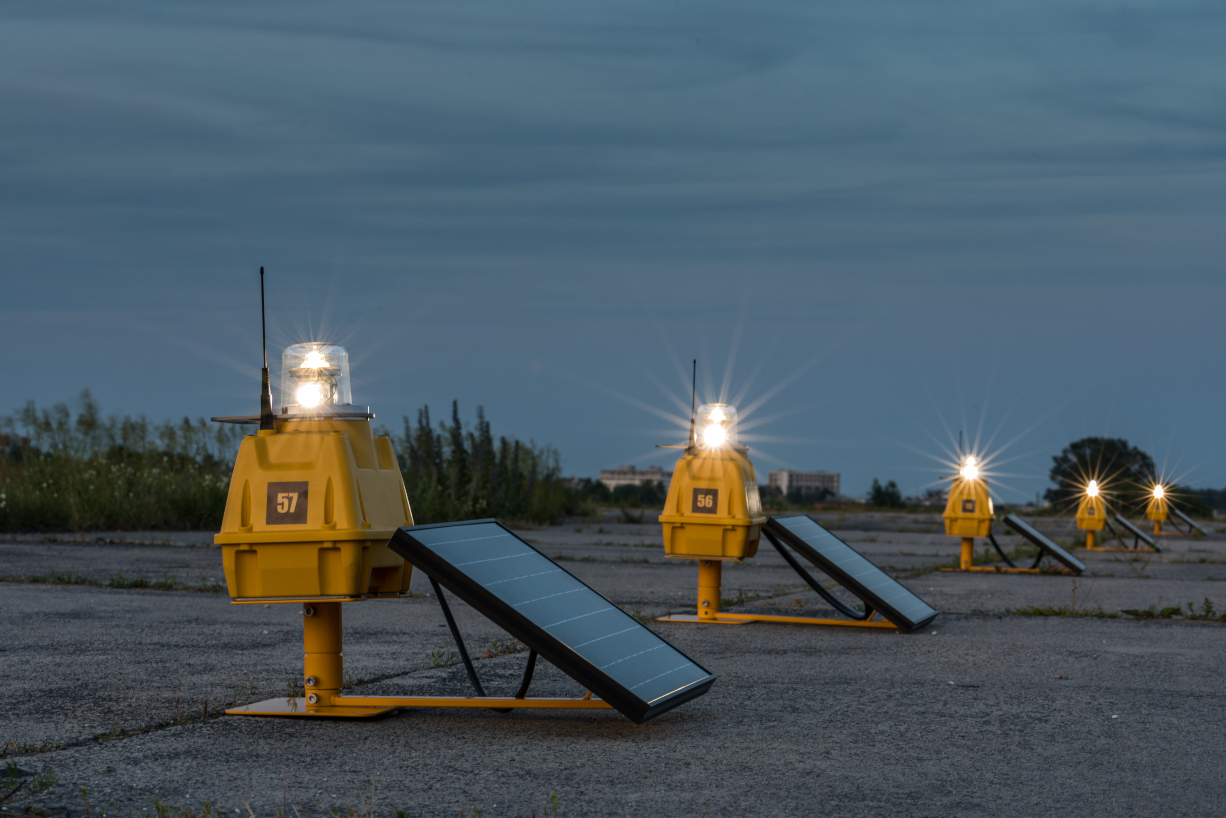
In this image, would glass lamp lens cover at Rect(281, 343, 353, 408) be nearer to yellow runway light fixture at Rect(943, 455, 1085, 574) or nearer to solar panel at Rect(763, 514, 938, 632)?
solar panel at Rect(763, 514, 938, 632)

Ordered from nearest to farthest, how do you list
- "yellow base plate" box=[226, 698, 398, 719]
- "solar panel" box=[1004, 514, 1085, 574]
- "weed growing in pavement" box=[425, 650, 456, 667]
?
"yellow base plate" box=[226, 698, 398, 719] → "weed growing in pavement" box=[425, 650, 456, 667] → "solar panel" box=[1004, 514, 1085, 574]

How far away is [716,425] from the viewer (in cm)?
843

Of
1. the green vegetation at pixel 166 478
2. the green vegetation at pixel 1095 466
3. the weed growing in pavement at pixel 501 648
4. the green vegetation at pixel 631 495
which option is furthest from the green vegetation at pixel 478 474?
the green vegetation at pixel 1095 466

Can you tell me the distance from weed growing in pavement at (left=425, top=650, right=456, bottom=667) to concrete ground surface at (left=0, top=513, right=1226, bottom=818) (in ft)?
0.46

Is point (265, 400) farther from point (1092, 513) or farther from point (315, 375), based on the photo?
point (1092, 513)

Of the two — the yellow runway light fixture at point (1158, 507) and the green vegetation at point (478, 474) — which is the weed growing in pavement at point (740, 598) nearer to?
the green vegetation at point (478, 474)

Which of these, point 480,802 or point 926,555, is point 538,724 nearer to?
point 480,802

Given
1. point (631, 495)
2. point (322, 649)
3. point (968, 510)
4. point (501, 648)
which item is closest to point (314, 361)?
point (322, 649)

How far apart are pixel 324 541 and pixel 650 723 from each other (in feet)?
4.99

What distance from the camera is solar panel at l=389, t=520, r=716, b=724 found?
430cm

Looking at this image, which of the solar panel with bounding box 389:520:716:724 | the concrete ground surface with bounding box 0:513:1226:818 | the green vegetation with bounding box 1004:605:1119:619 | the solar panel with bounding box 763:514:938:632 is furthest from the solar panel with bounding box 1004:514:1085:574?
the solar panel with bounding box 389:520:716:724

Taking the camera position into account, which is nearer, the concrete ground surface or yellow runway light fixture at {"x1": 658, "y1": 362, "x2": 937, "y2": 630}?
the concrete ground surface

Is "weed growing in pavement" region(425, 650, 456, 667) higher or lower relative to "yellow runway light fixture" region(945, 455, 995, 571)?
lower

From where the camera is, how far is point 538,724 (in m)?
4.70
